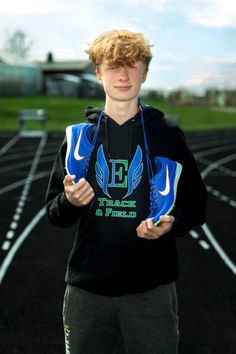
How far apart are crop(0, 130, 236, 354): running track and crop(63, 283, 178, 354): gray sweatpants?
1.97 metres

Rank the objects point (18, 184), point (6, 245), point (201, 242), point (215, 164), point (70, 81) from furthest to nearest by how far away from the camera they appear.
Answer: point (70, 81)
point (215, 164)
point (18, 184)
point (201, 242)
point (6, 245)

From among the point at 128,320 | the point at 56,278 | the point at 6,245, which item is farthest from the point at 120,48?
the point at 6,245

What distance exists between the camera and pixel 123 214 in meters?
2.29

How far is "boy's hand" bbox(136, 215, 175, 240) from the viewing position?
2127mm

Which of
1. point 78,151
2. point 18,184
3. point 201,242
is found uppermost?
point 78,151

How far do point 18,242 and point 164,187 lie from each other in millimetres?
5268

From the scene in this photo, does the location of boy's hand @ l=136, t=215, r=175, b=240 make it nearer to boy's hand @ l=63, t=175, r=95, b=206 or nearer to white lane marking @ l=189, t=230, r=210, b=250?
boy's hand @ l=63, t=175, r=95, b=206

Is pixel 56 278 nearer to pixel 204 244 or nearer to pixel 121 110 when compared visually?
pixel 204 244

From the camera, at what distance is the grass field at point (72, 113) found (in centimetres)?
3459

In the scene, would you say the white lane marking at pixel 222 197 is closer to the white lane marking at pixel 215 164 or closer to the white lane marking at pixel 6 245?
the white lane marking at pixel 215 164

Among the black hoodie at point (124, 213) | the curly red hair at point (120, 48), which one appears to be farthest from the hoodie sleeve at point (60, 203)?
the curly red hair at point (120, 48)

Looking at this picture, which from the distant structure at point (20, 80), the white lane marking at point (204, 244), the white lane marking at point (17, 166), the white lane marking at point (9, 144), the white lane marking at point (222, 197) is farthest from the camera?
the distant structure at point (20, 80)

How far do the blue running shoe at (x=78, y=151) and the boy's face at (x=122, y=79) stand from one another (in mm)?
208

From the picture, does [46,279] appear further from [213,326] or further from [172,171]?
[172,171]
